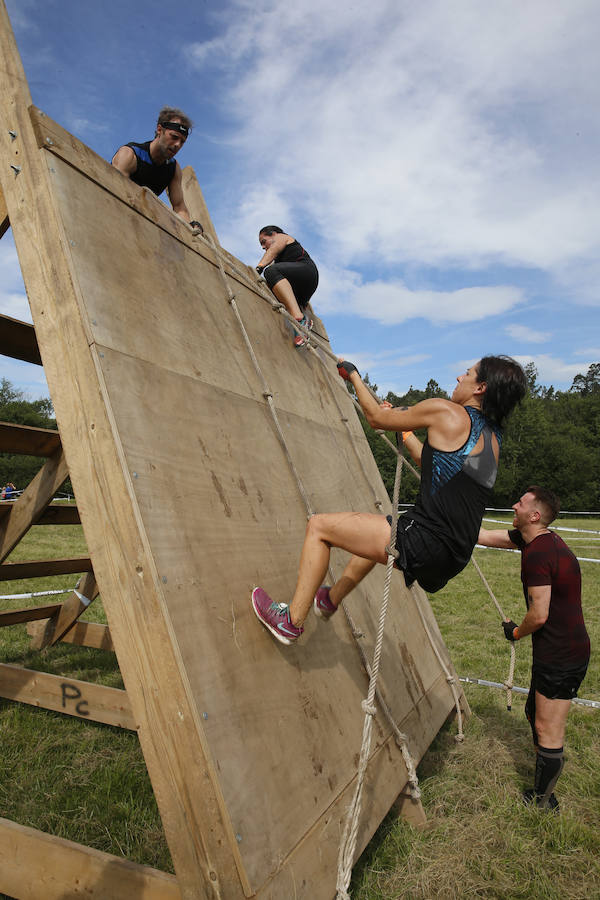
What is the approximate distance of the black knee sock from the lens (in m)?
3.07

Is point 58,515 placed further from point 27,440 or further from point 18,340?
point 18,340

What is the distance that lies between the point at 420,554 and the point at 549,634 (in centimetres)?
149

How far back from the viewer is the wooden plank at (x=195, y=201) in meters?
3.91

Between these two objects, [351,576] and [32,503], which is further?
[32,503]

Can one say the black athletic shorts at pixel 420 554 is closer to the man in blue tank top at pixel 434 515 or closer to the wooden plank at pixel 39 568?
the man in blue tank top at pixel 434 515

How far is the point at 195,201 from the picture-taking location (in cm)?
402

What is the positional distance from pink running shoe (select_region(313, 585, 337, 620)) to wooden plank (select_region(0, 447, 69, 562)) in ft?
6.60

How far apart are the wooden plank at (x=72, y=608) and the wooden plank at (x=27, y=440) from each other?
1729mm

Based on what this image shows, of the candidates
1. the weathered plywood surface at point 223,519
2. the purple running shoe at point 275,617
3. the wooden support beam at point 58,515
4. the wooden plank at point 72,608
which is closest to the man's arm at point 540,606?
the weathered plywood surface at point 223,519

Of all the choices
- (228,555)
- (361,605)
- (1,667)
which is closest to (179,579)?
(228,555)

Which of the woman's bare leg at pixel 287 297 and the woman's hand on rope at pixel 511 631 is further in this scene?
the woman's bare leg at pixel 287 297

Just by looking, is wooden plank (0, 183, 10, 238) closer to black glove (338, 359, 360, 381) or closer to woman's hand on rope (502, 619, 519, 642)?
black glove (338, 359, 360, 381)

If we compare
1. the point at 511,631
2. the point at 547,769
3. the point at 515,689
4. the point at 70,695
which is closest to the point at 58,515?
the point at 70,695

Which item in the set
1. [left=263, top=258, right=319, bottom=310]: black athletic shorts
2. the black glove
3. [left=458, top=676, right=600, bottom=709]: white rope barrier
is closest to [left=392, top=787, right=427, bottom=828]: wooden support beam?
[left=458, top=676, right=600, bottom=709]: white rope barrier
